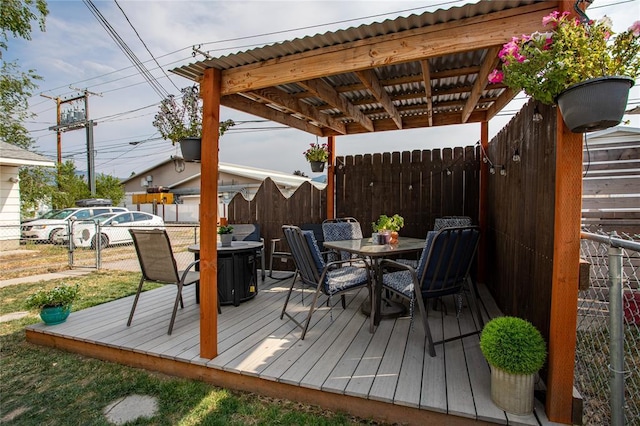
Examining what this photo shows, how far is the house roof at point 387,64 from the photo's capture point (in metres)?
1.88

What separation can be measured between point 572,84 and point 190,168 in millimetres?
22094

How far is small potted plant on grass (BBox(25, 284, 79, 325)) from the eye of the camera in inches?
123

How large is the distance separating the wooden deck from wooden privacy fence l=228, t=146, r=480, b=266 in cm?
167

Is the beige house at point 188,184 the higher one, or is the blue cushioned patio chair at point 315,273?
the beige house at point 188,184

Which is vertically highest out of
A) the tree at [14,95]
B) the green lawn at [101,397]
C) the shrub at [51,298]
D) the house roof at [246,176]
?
the tree at [14,95]

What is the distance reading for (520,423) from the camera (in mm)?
1693

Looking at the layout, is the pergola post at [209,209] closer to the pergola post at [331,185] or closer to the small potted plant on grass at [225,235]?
the small potted plant on grass at [225,235]

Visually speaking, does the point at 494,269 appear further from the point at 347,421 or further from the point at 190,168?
the point at 190,168

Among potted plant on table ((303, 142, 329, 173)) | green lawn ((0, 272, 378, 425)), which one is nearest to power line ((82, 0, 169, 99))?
potted plant on table ((303, 142, 329, 173))

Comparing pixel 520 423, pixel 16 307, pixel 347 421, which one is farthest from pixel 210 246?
pixel 16 307

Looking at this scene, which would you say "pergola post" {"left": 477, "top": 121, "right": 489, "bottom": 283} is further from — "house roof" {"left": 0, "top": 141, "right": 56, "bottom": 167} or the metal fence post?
"house roof" {"left": 0, "top": 141, "right": 56, "bottom": 167}

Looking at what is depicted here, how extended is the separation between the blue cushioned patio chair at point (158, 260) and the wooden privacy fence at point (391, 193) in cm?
269

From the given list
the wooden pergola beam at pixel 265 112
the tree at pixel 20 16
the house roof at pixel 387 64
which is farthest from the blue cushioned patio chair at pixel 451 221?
the tree at pixel 20 16

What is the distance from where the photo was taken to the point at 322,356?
8.13ft
